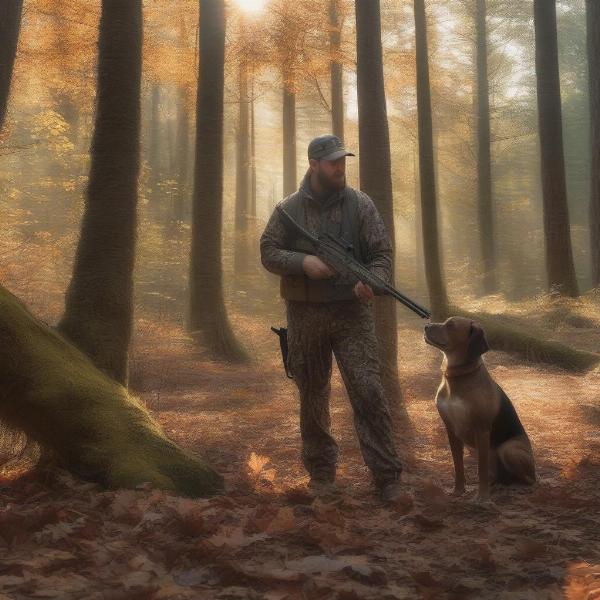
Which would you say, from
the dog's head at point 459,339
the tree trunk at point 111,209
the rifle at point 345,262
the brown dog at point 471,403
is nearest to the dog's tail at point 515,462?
the brown dog at point 471,403

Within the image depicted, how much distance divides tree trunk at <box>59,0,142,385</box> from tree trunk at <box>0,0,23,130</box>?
320cm

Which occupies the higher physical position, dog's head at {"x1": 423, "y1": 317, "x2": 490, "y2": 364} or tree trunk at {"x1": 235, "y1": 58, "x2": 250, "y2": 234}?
tree trunk at {"x1": 235, "y1": 58, "x2": 250, "y2": 234}

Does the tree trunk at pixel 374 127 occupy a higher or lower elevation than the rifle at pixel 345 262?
higher

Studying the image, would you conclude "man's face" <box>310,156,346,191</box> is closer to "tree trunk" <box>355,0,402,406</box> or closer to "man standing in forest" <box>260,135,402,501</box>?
"man standing in forest" <box>260,135,402,501</box>

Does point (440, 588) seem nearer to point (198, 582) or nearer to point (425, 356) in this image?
point (198, 582)

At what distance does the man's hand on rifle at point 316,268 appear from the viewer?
16.6 feet

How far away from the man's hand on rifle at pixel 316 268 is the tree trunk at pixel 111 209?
239 cm

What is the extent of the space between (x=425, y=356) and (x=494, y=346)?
1.32 metres

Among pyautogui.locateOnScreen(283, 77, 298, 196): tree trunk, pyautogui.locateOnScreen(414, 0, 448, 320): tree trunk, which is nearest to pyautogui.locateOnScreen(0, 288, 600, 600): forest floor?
pyautogui.locateOnScreen(414, 0, 448, 320): tree trunk

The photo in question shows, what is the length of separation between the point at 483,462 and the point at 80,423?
2906 mm

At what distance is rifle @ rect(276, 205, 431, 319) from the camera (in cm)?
512

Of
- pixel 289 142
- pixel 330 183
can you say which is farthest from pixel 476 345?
pixel 289 142

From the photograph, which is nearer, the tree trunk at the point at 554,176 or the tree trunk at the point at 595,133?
the tree trunk at the point at 554,176

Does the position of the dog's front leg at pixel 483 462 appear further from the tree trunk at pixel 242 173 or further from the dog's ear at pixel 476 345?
the tree trunk at pixel 242 173
